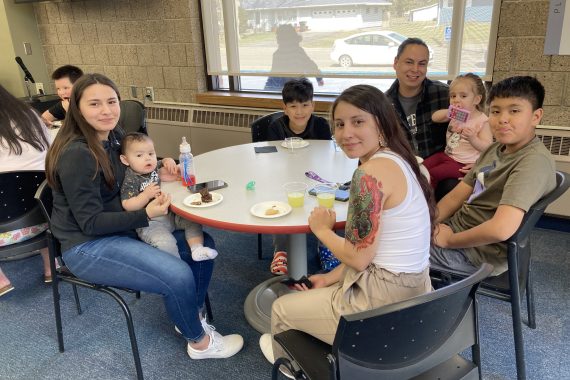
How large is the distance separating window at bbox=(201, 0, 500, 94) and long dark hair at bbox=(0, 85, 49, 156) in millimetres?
2035

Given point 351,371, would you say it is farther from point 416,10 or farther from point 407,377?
point 416,10

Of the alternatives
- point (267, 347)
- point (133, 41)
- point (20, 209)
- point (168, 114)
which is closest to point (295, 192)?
point (267, 347)

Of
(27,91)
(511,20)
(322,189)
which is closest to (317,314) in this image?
(322,189)

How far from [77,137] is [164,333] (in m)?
1.06

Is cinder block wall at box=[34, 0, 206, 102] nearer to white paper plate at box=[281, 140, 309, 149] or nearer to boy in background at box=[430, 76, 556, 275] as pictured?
white paper plate at box=[281, 140, 309, 149]

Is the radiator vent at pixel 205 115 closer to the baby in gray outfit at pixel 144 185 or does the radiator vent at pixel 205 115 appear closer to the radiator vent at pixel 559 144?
the baby in gray outfit at pixel 144 185

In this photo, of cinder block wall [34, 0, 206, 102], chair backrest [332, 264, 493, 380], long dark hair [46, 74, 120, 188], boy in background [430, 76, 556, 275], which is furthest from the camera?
cinder block wall [34, 0, 206, 102]

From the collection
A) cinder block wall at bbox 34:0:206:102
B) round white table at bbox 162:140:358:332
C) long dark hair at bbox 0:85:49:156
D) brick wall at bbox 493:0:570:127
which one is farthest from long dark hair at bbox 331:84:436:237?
cinder block wall at bbox 34:0:206:102

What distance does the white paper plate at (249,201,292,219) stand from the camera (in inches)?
63.0

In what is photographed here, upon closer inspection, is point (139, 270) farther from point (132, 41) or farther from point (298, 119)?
point (132, 41)

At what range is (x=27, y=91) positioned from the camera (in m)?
4.84

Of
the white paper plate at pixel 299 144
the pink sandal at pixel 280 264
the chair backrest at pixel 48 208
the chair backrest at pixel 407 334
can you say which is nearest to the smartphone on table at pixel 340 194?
the pink sandal at pixel 280 264

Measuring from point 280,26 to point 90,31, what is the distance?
2267 mm

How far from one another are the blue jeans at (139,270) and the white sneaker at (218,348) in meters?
0.17
